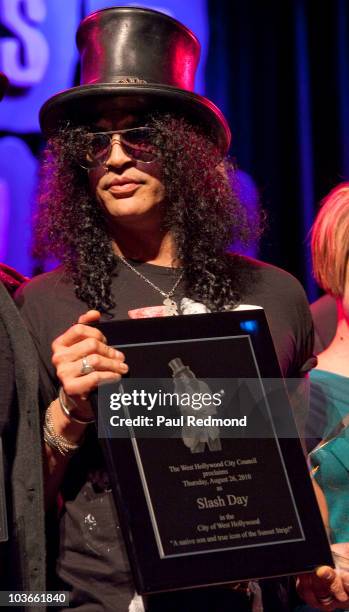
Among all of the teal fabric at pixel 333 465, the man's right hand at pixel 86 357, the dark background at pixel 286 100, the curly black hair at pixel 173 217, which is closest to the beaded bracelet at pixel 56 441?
the man's right hand at pixel 86 357

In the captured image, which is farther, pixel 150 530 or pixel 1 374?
pixel 1 374

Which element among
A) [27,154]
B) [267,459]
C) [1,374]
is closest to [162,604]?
[267,459]

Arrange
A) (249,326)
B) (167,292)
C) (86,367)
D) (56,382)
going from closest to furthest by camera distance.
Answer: (86,367)
(249,326)
(56,382)
(167,292)

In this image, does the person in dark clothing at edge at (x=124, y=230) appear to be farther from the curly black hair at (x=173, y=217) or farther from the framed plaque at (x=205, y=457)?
the framed plaque at (x=205, y=457)

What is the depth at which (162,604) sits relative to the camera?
1596mm

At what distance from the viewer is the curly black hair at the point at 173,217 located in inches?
73.4

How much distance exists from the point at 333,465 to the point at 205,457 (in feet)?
1.49

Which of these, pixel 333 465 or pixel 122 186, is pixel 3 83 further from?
pixel 333 465

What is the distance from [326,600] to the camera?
1604 mm

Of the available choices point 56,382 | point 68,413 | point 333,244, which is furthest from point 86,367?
point 333,244

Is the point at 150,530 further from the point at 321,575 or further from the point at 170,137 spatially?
the point at 170,137

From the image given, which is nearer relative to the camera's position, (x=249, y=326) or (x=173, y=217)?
(x=249, y=326)

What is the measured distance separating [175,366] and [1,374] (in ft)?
1.04

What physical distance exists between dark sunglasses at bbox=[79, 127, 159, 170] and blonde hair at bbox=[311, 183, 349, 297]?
441 mm
